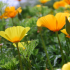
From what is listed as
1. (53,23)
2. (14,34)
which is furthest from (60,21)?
(14,34)

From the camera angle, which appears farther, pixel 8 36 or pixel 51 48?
pixel 51 48

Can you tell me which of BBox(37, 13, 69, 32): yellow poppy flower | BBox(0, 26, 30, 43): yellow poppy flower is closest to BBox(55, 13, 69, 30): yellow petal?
BBox(37, 13, 69, 32): yellow poppy flower

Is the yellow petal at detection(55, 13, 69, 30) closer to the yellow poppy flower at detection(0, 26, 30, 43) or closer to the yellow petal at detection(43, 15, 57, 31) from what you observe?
the yellow petal at detection(43, 15, 57, 31)

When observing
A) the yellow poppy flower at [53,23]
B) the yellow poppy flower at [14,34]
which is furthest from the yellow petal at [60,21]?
the yellow poppy flower at [14,34]

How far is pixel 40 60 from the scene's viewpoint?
741mm

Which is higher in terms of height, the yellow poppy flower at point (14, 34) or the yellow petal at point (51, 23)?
the yellow petal at point (51, 23)

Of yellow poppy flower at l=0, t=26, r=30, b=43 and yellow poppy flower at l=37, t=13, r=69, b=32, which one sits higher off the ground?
yellow poppy flower at l=37, t=13, r=69, b=32

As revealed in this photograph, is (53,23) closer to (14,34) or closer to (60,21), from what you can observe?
(60,21)

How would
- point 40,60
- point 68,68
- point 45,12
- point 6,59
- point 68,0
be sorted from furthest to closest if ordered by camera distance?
1. point 45,12
2. point 68,0
3. point 40,60
4. point 6,59
5. point 68,68

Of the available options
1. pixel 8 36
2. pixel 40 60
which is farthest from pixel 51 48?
pixel 8 36

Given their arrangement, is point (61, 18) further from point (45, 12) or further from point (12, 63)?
point (45, 12)

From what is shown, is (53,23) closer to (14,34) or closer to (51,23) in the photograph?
(51,23)

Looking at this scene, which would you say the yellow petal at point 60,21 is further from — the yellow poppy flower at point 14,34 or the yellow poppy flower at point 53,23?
the yellow poppy flower at point 14,34

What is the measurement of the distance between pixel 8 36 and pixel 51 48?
361 mm
